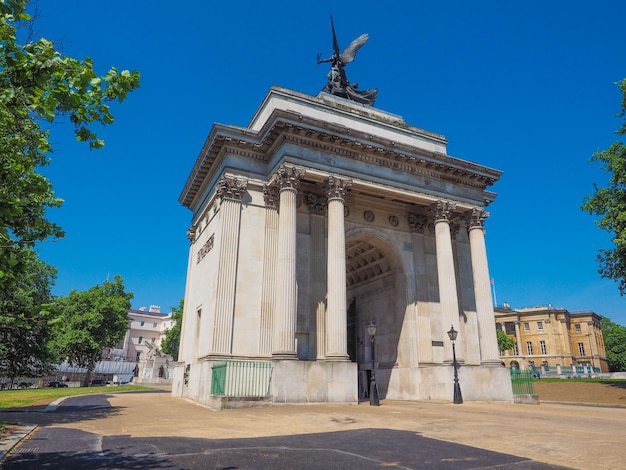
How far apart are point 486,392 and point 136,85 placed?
24803 millimetres

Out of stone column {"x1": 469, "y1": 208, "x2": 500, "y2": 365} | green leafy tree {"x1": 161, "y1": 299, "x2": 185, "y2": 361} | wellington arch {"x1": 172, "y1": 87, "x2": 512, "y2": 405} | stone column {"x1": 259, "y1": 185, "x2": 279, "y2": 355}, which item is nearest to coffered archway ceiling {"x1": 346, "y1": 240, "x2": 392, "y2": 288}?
wellington arch {"x1": 172, "y1": 87, "x2": 512, "y2": 405}

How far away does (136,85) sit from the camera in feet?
23.5

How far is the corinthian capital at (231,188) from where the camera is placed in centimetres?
2464

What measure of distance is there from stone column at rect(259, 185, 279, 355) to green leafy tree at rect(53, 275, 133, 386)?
40647 mm

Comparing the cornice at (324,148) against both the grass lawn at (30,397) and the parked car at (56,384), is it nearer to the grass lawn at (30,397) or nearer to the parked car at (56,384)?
the grass lawn at (30,397)

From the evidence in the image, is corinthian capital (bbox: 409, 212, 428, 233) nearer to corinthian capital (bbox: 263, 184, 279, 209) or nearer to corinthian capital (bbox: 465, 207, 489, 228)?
corinthian capital (bbox: 465, 207, 489, 228)

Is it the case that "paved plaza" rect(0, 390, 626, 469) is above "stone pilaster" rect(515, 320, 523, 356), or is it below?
below

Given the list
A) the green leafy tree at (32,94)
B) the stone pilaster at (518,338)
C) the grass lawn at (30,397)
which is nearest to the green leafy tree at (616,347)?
the stone pilaster at (518,338)

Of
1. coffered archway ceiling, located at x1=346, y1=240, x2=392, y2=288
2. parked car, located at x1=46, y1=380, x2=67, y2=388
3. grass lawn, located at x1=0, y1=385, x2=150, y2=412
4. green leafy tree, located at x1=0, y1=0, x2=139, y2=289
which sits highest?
coffered archway ceiling, located at x1=346, y1=240, x2=392, y2=288

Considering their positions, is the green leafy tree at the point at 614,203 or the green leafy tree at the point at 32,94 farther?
the green leafy tree at the point at 614,203

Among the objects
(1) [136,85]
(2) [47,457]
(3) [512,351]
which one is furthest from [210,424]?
(3) [512,351]

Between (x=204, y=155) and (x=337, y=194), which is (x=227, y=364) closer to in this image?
(x=337, y=194)

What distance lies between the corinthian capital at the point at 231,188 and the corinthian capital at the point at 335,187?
480 centimetres

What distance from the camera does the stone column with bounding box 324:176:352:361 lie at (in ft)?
72.1
